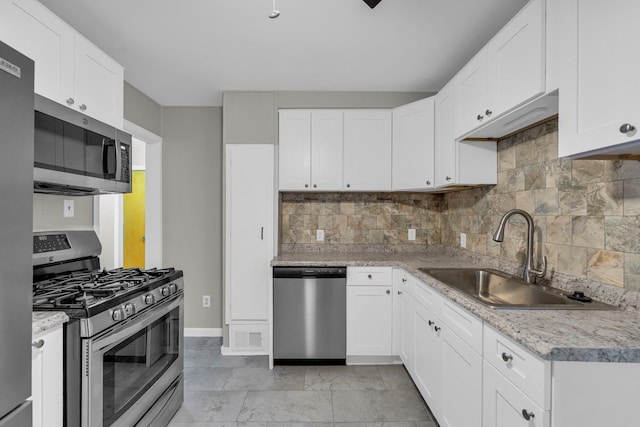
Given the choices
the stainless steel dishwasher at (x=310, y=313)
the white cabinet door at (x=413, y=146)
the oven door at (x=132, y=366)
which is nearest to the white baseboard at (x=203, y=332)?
the stainless steel dishwasher at (x=310, y=313)

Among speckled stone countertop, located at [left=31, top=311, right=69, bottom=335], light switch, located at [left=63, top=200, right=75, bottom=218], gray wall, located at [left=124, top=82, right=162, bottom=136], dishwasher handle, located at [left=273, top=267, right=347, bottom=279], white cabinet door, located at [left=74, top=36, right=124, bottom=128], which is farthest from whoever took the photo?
gray wall, located at [left=124, top=82, right=162, bottom=136]

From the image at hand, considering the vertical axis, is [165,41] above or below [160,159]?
above

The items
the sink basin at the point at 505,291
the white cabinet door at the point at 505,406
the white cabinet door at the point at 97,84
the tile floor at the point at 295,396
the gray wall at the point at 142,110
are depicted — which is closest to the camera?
the white cabinet door at the point at 505,406

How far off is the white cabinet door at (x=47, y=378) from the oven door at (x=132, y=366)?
3.3 inches

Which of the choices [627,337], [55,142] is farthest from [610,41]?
[55,142]

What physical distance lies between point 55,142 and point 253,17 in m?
1.26

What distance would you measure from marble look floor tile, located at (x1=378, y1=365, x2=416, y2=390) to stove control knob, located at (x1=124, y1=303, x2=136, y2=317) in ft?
6.00

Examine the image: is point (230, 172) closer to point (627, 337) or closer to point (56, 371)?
point (56, 371)

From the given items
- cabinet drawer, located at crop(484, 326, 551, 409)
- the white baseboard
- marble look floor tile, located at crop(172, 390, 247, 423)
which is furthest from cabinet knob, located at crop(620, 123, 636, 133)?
the white baseboard

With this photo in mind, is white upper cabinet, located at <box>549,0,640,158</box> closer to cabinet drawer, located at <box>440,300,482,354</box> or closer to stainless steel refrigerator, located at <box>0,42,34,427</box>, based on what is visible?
cabinet drawer, located at <box>440,300,482,354</box>

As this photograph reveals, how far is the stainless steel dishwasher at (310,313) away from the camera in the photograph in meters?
2.64

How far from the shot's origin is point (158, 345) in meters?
1.86

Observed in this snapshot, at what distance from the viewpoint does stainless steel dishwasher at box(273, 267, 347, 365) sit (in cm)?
264

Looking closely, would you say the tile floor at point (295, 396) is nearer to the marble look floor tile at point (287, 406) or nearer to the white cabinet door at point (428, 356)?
the marble look floor tile at point (287, 406)
